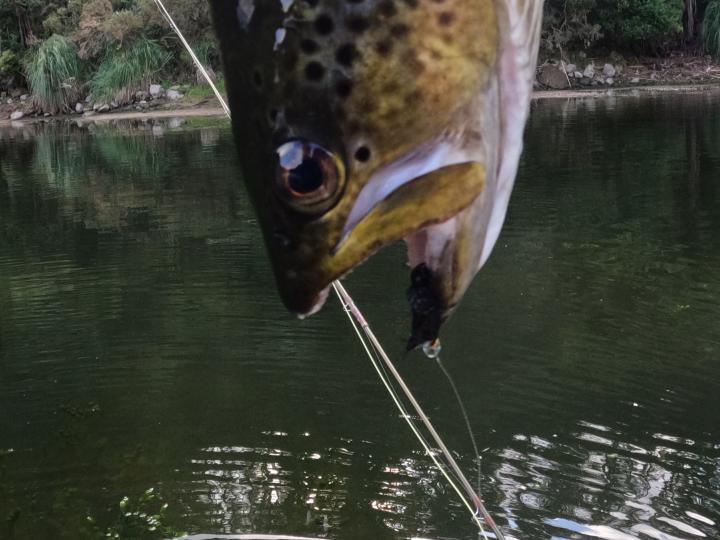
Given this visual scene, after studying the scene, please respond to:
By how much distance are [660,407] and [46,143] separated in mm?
24632

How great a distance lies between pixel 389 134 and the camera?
135 centimetres

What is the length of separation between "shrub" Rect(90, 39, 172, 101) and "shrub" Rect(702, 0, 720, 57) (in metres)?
20.5

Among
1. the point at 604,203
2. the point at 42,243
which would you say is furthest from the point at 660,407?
the point at 42,243

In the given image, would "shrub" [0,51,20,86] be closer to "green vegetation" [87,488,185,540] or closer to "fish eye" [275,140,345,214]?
"green vegetation" [87,488,185,540]

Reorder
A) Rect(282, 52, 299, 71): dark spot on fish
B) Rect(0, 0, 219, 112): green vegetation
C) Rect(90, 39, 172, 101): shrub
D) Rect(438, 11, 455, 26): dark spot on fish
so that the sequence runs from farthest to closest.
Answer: Rect(90, 39, 172, 101): shrub → Rect(0, 0, 219, 112): green vegetation → Rect(282, 52, 299, 71): dark spot on fish → Rect(438, 11, 455, 26): dark spot on fish

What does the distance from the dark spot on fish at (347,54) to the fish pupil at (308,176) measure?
152 mm

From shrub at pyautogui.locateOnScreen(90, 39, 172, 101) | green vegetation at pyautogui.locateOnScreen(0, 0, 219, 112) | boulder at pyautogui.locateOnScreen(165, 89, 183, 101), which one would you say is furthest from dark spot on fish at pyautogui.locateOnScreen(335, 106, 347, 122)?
shrub at pyautogui.locateOnScreen(90, 39, 172, 101)

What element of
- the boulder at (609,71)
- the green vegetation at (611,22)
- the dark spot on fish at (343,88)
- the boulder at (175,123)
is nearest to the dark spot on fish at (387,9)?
the dark spot on fish at (343,88)

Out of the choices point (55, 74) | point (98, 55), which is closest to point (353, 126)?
point (55, 74)

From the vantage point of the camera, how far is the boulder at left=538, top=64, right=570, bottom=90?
34281mm

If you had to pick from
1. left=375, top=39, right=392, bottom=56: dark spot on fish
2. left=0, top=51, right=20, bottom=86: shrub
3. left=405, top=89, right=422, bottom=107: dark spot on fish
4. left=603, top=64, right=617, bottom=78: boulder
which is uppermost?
left=0, top=51, right=20, bottom=86: shrub

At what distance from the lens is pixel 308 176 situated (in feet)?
4.57

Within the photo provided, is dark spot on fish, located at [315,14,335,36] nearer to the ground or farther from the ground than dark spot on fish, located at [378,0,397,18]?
nearer to the ground

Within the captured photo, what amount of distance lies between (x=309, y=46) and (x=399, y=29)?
141mm
